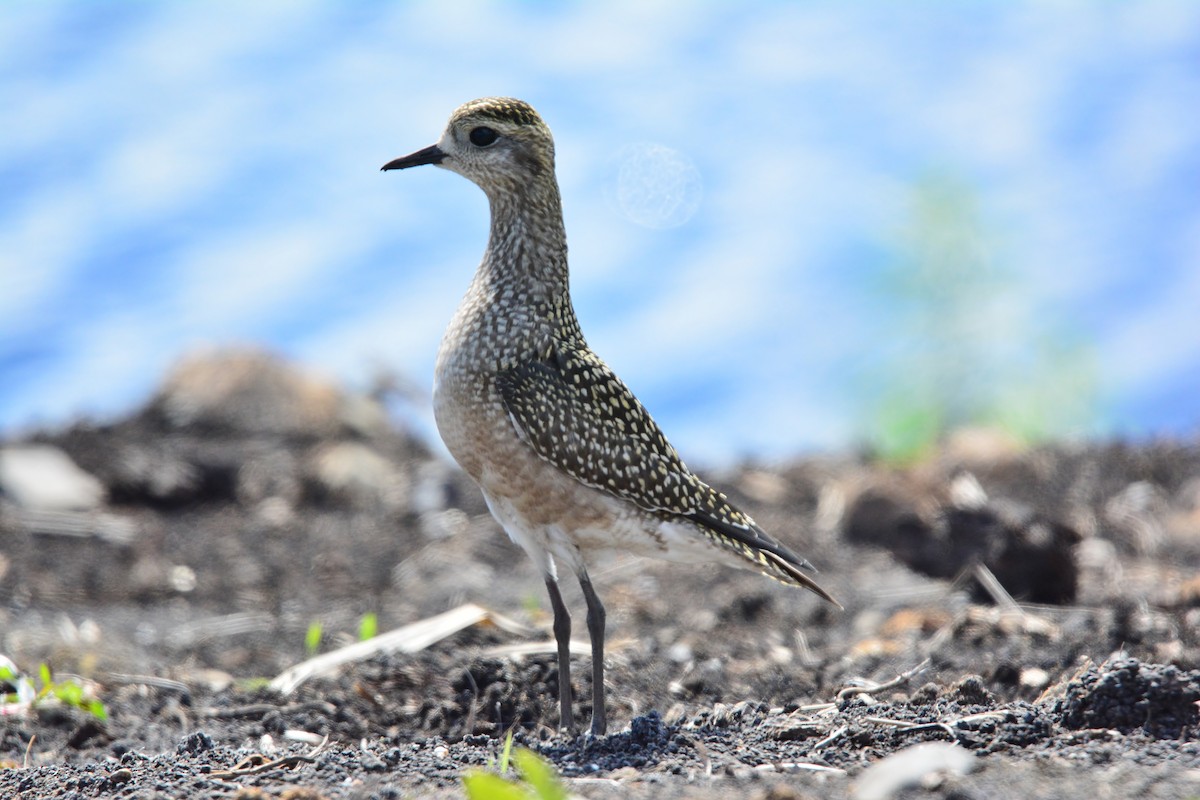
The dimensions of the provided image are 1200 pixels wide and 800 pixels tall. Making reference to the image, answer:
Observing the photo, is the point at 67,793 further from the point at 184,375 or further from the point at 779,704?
the point at 184,375

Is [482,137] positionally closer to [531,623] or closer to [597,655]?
[597,655]

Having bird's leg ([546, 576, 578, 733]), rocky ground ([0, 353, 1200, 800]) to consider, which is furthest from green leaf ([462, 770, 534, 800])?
bird's leg ([546, 576, 578, 733])

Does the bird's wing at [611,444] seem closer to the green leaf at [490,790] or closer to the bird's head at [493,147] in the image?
the bird's head at [493,147]

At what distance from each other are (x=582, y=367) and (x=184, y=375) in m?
9.62

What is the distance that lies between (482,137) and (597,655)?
2141 millimetres

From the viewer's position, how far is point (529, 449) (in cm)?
514

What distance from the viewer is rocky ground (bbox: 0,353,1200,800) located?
4.21 meters

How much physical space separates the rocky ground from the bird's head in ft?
6.88

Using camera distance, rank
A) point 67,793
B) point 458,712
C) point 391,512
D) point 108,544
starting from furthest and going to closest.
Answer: point 391,512
point 108,544
point 458,712
point 67,793

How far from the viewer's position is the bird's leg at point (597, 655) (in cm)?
508

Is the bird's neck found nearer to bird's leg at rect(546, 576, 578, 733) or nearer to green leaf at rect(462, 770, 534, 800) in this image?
bird's leg at rect(546, 576, 578, 733)

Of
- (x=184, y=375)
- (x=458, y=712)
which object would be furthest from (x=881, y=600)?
(x=184, y=375)

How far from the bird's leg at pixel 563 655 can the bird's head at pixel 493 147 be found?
166 centimetres

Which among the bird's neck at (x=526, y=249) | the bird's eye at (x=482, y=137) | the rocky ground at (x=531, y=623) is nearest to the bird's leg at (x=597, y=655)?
the rocky ground at (x=531, y=623)
